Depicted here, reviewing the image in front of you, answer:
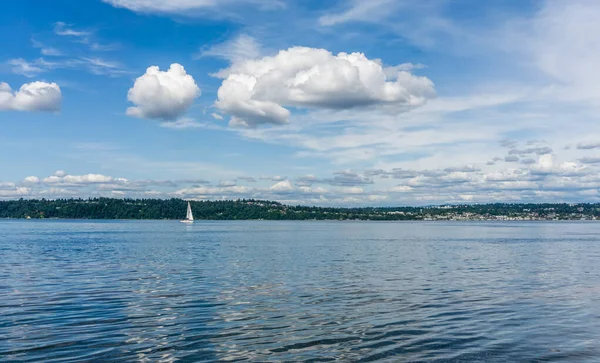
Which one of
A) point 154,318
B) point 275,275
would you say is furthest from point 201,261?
point 154,318

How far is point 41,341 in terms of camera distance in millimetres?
22062

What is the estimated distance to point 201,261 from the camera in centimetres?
5991

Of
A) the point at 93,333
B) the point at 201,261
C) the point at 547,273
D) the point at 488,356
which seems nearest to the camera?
the point at 488,356

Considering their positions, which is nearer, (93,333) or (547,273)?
(93,333)

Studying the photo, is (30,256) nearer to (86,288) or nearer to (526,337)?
(86,288)

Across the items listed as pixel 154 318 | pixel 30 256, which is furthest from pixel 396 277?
pixel 30 256

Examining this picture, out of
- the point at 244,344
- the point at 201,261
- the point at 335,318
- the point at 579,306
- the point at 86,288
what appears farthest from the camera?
the point at 201,261

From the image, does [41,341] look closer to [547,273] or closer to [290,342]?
[290,342]

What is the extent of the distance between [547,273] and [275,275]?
83.2 feet

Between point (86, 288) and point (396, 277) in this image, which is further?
point (396, 277)

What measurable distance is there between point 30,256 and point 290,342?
53.8 m

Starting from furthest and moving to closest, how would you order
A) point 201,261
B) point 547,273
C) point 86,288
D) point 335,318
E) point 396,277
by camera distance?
point 201,261 → point 547,273 → point 396,277 → point 86,288 → point 335,318

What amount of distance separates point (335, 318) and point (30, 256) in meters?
51.3

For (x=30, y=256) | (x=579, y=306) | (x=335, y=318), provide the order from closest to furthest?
(x=335, y=318), (x=579, y=306), (x=30, y=256)
